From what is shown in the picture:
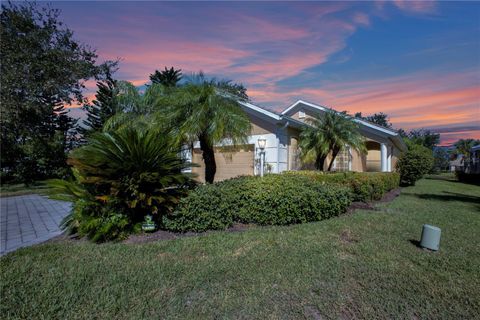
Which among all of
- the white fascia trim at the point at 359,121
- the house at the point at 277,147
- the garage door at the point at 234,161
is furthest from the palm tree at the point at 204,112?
the white fascia trim at the point at 359,121

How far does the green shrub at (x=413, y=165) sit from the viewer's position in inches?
582

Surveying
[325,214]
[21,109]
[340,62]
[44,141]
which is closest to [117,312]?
[325,214]

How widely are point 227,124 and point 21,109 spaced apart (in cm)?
1688

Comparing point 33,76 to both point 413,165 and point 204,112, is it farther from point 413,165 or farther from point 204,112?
point 413,165

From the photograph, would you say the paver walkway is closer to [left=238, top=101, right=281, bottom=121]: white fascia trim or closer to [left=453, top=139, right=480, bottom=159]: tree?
[left=238, top=101, right=281, bottom=121]: white fascia trim

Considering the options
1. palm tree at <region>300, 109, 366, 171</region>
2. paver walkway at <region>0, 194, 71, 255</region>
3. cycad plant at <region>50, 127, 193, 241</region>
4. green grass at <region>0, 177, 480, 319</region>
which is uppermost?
palm tree at <region>300, 109, 366, 171</region>

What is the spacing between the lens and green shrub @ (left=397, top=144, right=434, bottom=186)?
48.5 feet

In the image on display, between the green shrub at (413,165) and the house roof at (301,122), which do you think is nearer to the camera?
the house roof at (301,122)

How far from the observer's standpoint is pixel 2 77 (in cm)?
1419

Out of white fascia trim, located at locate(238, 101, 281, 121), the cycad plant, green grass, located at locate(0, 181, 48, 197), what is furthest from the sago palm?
green grass, located at locate(0, 181, 48, 197)

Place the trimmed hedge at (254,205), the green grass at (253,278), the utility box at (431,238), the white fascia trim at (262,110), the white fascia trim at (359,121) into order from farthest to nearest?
the white fascia trim at (359,121), the white fascia trim at (262,110), the trimmed hedge at (254,205), the utility box at (431,238), the green grass at (253,278)

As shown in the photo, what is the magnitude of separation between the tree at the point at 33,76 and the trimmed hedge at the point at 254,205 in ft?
52.7

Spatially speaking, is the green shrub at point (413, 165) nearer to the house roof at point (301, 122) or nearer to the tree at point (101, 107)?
the house roof at point (301, 122)

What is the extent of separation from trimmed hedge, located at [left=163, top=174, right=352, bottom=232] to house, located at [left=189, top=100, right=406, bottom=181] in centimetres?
352
